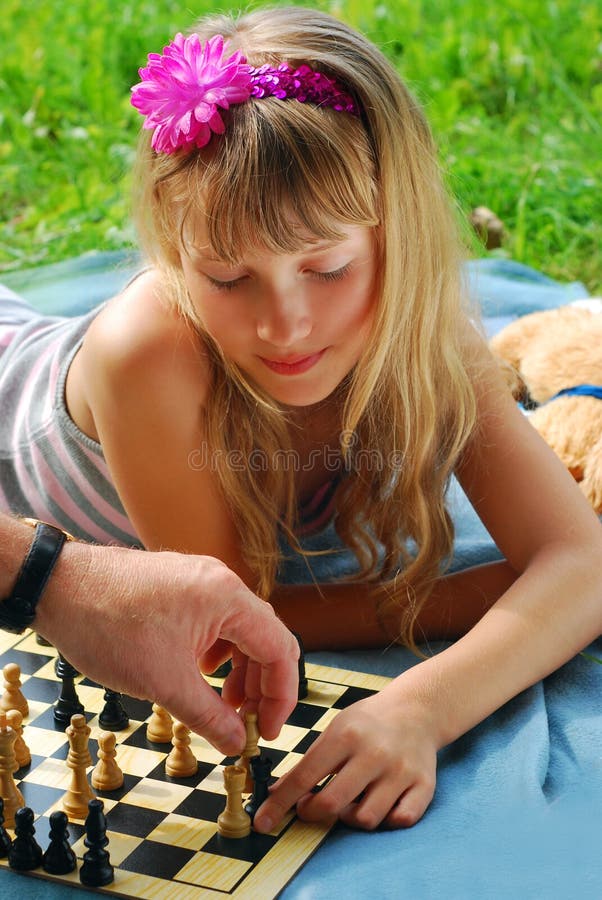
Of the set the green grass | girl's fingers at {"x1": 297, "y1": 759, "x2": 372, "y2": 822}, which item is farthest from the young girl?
the green grass

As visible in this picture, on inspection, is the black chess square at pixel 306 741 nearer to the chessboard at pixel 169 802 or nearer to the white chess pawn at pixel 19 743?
the chessboard at pixel 169 802

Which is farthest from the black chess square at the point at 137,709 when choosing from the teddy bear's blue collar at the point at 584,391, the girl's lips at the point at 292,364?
the teddy bear's blue collar at the point at 584,391

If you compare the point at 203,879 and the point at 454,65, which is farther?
the point at 454,65

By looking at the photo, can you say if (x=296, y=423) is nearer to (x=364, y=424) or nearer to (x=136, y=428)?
(x=364, y=424)

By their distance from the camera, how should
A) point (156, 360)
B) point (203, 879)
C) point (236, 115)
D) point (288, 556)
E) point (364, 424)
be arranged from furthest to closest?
point (288, 556), point (364, 424), point (156, 360), point (236, 115), point (203, 879)

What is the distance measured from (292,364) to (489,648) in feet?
1.38

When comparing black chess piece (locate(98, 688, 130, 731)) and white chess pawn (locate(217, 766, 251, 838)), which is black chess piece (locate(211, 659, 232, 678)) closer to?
black chess piece (locate(98, 688, 130, 731))

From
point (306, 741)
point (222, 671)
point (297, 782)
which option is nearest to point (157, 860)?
point (297, 782)

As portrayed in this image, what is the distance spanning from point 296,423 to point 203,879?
2.48 feet

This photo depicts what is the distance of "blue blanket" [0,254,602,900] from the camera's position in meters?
1.16

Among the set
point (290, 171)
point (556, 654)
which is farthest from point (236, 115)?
point (556, 654)

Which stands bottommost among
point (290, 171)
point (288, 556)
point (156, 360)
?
point (288, 556)

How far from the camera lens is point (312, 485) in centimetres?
181

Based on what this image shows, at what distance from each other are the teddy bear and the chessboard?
1.97ft
